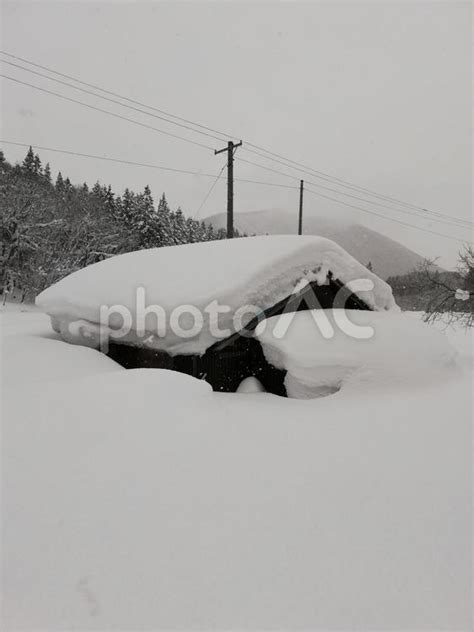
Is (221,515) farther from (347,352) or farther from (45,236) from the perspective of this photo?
(45,236)

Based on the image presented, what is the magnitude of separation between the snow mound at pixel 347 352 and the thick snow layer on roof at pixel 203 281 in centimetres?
52

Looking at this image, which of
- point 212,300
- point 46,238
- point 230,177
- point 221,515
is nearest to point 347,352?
point 212,300

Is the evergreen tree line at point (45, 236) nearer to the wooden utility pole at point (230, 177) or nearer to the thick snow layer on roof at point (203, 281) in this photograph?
the wooden utility pole at point (230, 177)

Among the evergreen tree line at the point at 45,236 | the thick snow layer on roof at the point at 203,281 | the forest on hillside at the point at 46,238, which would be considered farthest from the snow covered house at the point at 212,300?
the evergreen tree line at the point at 45,236

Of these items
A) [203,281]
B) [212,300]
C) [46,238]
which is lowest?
[212,300]

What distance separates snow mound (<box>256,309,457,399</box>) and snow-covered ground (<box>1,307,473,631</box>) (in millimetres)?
901

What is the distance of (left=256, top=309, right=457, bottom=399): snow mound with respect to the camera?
4.05m

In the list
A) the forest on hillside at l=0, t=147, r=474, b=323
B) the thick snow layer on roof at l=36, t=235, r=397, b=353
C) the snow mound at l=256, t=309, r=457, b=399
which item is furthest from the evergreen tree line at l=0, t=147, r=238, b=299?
→ the snow mound at l=256, t=309, r=457, b=399

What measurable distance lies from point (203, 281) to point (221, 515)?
320cm

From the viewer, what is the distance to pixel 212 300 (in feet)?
13.8

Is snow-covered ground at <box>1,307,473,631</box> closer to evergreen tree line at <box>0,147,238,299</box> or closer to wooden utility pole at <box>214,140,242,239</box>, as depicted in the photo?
wooden utility pole at <box>214,140,242,239</box>

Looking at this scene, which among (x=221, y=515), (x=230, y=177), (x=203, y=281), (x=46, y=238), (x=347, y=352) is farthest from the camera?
(x=46, y=238)

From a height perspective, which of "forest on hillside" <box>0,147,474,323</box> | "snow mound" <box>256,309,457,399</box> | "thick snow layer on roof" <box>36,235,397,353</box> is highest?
"forest on hillside" <box>0,147,474,323</box>

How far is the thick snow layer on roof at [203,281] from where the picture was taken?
4410 millimetres
